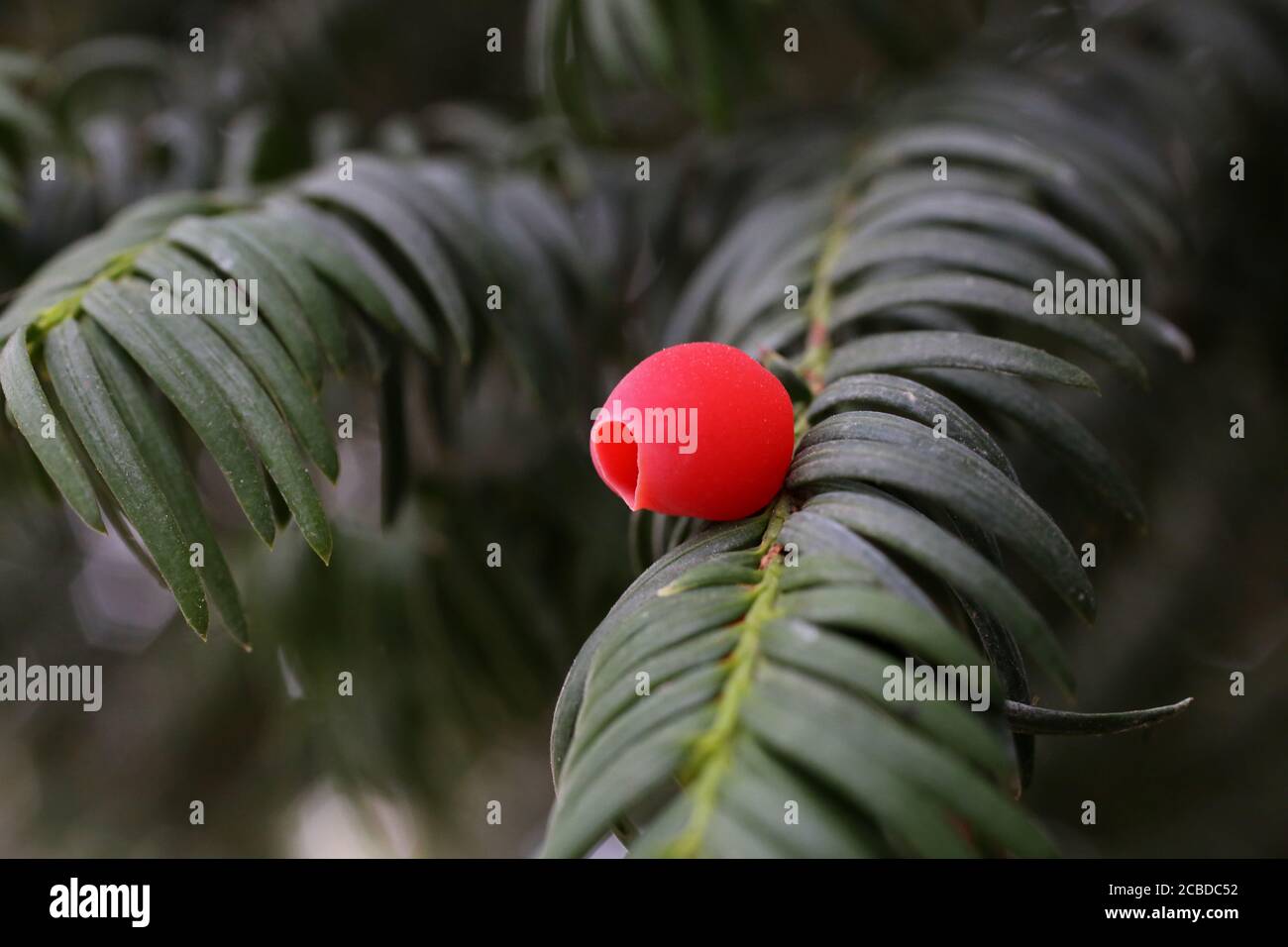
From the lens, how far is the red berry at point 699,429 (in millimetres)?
432

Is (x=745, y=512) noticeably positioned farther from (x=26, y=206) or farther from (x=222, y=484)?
(x=222, y=484)

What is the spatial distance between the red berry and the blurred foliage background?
319mm

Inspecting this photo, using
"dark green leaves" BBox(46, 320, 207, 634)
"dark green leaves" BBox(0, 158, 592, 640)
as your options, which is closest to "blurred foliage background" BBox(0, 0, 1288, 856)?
"dark green leaves" BBox(0, 158, 592, 640)

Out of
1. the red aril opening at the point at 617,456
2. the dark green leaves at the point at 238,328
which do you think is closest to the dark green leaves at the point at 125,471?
the dark green leaves at the point at 238,328

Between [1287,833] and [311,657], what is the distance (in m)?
1.14

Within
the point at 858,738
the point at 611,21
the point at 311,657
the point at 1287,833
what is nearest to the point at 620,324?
the point at 611,21

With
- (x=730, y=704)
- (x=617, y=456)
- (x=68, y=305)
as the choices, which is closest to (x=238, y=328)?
(x=68, y=305)

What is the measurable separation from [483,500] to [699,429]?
524 mm

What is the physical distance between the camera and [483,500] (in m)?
0.92

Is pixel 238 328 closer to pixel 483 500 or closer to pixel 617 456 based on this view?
pixel 617 456

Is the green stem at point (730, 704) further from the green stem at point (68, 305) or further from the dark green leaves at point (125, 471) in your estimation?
the green stem at point (68, 305)

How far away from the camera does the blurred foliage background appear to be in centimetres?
88

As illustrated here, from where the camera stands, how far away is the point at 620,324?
36.0 inches
